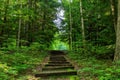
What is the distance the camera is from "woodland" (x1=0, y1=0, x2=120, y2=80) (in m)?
6.57

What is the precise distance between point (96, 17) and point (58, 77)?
11.6 metres

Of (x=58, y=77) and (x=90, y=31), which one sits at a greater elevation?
(x=90, y=31)

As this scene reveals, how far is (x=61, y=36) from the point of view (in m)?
27.4

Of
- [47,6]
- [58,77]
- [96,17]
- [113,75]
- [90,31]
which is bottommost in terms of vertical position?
[58,77]

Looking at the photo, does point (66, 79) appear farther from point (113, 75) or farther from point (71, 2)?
point (71, 2)

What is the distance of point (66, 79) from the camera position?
6.62 meters

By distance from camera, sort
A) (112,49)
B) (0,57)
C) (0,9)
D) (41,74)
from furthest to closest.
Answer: (0,9)
(112,49)
(0,57)
(41,74)

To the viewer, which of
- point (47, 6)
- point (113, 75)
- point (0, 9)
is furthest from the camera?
point (47, 6)

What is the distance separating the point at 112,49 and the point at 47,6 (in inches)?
561

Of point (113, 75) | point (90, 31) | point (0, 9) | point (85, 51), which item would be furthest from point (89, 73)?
point (90, 31)

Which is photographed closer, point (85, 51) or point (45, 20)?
point (85, 51)

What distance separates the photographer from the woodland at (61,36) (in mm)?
6570

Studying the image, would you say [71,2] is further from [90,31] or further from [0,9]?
[0,9]

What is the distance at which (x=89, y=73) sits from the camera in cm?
647
